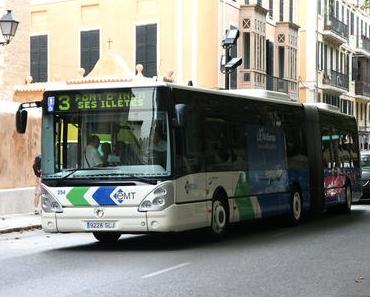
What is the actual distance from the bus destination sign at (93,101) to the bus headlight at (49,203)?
1.40 m

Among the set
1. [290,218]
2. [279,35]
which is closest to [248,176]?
[290,218]

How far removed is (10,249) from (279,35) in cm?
3476

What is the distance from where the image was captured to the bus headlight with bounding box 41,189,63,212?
523 inches

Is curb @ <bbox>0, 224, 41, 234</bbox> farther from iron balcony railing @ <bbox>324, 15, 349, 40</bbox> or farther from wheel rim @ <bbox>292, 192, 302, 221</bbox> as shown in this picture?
iron balcony railing @ <bbox>324, 15, 349, 40</bbox>

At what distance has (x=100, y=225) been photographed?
1310 cm

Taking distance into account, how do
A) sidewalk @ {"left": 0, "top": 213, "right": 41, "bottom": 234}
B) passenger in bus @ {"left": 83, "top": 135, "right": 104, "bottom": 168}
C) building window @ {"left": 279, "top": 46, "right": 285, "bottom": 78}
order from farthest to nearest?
building window @ {"left": 279, "top": 46, "right": 285, "bottom": 78}, sidewalk @ {"left": 0, "top": 213, "right": 41, "bottom": 234}, passenger in bus @ {"left": 83, "top": 135, "right": 104, "bottom": 168}

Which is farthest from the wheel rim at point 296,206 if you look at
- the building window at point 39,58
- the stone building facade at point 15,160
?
the building window at point 39,58

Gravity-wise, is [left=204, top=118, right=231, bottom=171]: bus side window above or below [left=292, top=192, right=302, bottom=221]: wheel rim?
above

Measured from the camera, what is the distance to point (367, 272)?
10.8 metres

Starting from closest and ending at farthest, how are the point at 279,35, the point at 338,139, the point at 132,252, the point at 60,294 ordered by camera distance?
the point at 60,294 → the point at 132,252 → the point at 338,139 → the point at 279,35

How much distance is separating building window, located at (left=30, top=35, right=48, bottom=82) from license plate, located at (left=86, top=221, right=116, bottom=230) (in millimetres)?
28780

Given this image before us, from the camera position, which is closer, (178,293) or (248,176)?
(178,293)

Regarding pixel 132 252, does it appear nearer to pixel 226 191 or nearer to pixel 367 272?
pixel 226 191

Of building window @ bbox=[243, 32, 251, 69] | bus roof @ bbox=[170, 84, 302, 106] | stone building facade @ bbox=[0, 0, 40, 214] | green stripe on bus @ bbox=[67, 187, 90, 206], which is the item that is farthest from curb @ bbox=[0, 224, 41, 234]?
building window @ bbox=[243, 32, 251, 69]
